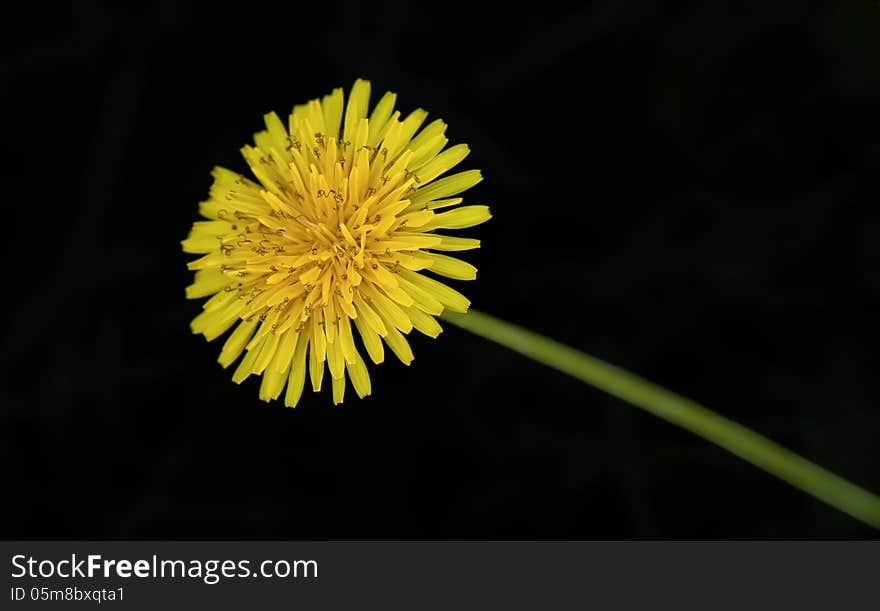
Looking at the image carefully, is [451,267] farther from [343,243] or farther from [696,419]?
[696,419]

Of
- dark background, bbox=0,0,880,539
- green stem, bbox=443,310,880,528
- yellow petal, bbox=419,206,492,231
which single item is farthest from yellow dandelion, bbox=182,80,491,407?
dark background, bbox=0,0,880,539

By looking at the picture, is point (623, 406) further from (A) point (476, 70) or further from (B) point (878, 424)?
(A) point (476, 70)

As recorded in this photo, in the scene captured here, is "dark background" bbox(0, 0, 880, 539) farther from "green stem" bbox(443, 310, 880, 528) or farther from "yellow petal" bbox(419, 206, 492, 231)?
"yellow petal" bbox(419, 206, 492, 231)

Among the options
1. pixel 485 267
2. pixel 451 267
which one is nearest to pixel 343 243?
pixel 451 267

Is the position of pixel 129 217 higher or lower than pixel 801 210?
higher

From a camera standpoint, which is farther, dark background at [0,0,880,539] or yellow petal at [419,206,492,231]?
dark background at [0,0,880,539]

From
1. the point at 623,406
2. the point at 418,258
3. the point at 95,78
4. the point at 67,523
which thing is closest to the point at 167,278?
the point at 95,78
